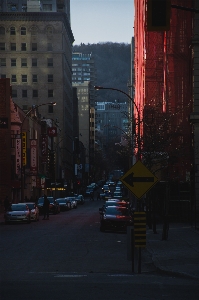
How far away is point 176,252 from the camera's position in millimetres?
26797

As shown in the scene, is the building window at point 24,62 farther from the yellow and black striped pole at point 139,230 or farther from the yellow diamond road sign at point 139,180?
the yellow and black striped pole at point 139,230

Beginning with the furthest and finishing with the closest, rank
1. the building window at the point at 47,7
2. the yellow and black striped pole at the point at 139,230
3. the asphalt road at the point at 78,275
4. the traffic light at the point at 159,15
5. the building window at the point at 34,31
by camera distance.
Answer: the building window at the point at 47,7 → the building window at the point at 34,31 → the yellow and black striped pole at the point at 139,230 → the asphalt road at the point at 78,275 → the traffic light at the point at 159,15

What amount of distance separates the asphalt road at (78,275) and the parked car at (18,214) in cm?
1853

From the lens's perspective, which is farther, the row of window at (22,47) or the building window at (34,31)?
the building window at (34,31)

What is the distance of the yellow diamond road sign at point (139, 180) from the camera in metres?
20.7

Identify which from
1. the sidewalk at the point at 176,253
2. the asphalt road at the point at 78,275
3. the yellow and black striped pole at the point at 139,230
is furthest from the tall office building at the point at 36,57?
the yellow and black striped pole at the point at 139,230

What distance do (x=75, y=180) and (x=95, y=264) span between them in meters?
156

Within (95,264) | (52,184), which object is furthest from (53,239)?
(52,184)

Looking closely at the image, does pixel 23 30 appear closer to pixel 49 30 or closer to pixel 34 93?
Answer: pixel 49 30

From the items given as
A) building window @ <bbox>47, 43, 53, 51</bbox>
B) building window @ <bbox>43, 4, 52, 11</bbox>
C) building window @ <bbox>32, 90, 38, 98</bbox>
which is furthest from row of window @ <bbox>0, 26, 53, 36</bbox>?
building window @ <bbox>32, 90, 38, 98</bbox>

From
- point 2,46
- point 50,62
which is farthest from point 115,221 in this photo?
point 2,46

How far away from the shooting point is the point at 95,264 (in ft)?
76.7

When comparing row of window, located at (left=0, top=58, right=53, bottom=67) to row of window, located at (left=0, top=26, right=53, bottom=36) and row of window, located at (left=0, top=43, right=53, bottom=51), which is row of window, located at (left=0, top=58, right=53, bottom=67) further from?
row of window, located at (left=0, top=26, right=53, bottom=36)

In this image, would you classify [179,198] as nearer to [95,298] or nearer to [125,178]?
[125,178]
